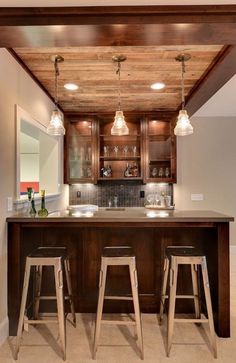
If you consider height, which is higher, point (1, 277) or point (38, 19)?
point (38, 19)

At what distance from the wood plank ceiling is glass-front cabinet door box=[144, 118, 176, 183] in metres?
0.70

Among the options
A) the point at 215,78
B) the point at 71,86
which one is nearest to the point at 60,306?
the point at 71,86

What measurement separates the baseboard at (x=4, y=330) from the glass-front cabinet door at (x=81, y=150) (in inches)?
104

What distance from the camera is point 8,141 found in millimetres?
2521

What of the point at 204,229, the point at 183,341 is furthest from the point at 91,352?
the point at 204,229

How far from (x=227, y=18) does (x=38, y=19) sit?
120 cm

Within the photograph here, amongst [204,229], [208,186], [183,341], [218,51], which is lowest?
[183,341]

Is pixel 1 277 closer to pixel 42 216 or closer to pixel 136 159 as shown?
pixel 42 216

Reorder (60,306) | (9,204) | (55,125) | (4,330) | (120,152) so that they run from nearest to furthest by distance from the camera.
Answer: (60,306), (4,330), (9,204), (55,125), (120,152)

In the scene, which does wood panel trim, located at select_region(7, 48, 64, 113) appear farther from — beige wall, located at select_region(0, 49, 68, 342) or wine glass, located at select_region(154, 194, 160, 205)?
wine glass, located at select_region(154, 194, 160, 205)

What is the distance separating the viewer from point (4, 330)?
2395 millimetres

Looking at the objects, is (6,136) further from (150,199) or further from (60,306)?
(150,199)

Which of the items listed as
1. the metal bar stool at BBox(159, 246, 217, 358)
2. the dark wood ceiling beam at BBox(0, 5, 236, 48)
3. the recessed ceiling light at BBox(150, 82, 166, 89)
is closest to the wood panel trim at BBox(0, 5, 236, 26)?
the dark wood ceiling beam at BBox(0, 5, 236, 48)

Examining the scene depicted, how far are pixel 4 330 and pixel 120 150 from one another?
11.0 feet
